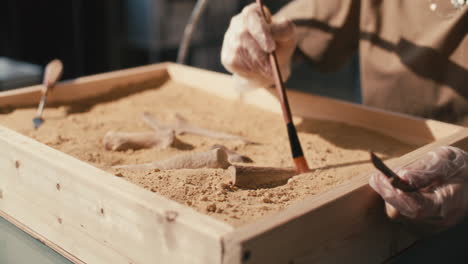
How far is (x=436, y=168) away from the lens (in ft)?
2.65

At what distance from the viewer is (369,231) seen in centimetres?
80

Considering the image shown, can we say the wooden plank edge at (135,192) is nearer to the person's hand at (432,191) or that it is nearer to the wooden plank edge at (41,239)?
the wooden plank edge at (41,239)

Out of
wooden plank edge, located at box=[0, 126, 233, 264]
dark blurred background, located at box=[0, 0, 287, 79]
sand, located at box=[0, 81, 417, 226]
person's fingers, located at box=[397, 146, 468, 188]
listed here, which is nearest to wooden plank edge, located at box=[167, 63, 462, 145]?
sand, located at box=[0, 81, 417, 226]

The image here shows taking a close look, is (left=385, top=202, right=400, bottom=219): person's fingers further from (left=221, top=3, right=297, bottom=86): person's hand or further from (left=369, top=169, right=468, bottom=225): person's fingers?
(left=221, top=3, right=297, bottom=86): person's hand

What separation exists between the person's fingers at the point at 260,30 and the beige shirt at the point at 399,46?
35cm

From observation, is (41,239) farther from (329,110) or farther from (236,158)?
(329,110)

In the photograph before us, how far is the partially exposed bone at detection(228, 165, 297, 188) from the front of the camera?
89 cm

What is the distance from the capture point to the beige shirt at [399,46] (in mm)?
1365

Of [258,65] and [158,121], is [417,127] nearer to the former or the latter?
[258,65]

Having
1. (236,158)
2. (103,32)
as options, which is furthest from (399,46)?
(103,32)

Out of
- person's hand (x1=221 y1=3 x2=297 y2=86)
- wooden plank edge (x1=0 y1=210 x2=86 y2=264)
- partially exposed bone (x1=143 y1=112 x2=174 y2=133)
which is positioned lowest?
wooden plank edge (x1=0 y1=210 x2=86 y2=264)

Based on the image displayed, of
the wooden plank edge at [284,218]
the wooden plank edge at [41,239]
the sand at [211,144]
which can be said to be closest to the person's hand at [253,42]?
the sand at [211,144]

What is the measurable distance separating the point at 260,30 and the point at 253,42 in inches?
1.8

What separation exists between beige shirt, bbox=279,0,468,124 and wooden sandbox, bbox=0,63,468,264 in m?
0.26
